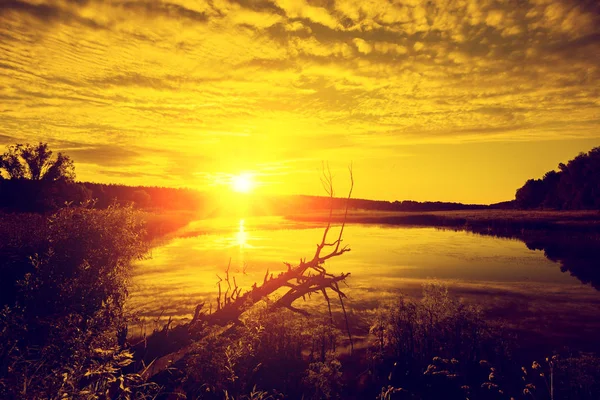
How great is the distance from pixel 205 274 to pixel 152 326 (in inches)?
457

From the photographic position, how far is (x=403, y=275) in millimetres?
29312

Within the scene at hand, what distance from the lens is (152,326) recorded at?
17297mm

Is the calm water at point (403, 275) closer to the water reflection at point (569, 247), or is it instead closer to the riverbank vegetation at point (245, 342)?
the water reflection at point (569, 247)

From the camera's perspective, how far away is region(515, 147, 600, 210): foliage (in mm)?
90750

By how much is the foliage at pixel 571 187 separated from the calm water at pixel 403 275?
57784 millimetres

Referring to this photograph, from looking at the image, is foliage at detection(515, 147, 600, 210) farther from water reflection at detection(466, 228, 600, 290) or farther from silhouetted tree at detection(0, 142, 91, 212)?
silhouetted tree at detection(0, 142, 91, 212)

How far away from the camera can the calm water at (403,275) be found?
20.3 m

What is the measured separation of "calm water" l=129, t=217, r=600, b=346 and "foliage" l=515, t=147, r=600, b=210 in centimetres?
5778

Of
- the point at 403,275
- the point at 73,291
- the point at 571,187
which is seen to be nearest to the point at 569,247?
the point at 403,275

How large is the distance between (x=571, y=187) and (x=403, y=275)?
9223cm

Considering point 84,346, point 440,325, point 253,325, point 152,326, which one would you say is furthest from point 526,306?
point 84,346

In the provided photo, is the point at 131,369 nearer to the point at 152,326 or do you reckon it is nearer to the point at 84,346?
the point at 84,346

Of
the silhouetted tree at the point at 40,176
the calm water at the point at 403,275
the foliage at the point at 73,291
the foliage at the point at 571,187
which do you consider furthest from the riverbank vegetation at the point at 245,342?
the foliage at the point at 571,187

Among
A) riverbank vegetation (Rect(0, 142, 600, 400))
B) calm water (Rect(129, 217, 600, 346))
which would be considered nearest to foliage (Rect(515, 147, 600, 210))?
calm water (Rect(129, 217, 600, 346))
